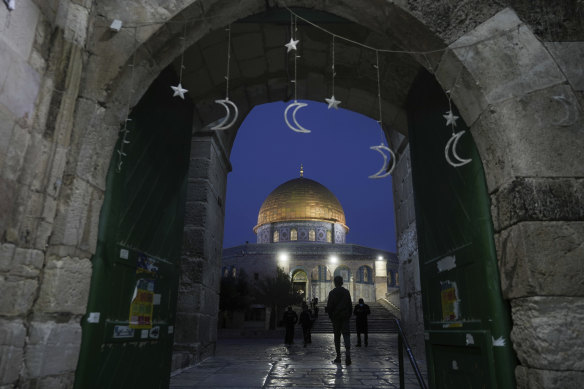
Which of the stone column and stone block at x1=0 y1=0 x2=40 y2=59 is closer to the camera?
stone block at x1=0 y1=0 x2=40 y2=59

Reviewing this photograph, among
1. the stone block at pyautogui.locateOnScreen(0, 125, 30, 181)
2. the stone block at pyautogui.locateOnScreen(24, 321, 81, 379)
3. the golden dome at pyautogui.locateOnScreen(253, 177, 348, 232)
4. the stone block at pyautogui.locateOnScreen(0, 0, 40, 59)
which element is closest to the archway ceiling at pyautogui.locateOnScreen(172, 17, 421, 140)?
the stone block at pyautogui.locateOnScreen(0, 0, 40, 59)

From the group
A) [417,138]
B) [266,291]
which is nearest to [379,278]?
[266,291]

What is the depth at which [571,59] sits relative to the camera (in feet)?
9.71

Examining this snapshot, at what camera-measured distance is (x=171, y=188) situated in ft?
14.1

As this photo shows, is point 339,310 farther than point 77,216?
Yes

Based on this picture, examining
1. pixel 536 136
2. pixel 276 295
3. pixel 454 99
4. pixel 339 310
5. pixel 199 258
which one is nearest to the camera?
pixel 536 136

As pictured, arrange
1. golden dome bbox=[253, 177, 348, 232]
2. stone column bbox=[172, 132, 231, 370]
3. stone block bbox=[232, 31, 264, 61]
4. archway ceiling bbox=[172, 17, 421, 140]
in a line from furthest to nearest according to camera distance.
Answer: golden dome bbox=[253, 177, 348, 232]
stone column bbox=[172, 132, 231, 370]
stone block bbox=[232, 31, 264, 61]
archway ceiling bbox=[172, 17, 421, 140]

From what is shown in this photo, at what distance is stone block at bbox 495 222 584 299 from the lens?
2500mm

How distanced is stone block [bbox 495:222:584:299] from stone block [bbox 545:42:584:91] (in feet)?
3.58

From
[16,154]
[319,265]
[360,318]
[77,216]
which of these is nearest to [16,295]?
[77,216]

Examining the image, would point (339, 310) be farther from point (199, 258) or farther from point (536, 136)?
point (536, 136)

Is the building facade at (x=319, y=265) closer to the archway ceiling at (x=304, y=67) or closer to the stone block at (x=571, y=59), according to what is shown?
the archway ceiling at (x=304, y=67)

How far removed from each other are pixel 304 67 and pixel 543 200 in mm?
3441

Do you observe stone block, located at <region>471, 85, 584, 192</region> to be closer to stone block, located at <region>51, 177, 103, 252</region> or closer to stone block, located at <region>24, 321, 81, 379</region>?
stone block, located at <region>51, 177, 103, 252</region>
